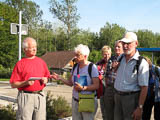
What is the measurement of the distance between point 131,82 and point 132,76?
0.09m

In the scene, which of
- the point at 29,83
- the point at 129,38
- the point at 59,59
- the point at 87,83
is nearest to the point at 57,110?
the point at 87,83

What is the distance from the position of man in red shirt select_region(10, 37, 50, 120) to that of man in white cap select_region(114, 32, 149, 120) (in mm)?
1178

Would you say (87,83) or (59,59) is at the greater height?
(87,83)

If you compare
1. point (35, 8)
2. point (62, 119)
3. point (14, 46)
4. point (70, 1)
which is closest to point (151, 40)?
point (70, 1)

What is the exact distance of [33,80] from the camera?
2883mm

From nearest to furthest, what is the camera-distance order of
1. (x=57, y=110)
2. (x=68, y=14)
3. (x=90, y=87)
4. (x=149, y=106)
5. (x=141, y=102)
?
1. (x=141, y=102)
2. (x=90, y=87)
3. (x=149, y=106)
4. (x=57, y=110)
5. (x=68, y=14)

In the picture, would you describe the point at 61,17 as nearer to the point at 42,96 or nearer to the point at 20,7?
the point at 20,7

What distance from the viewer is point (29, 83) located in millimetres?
2854

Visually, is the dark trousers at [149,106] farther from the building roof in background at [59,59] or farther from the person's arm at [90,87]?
the building roof in background at [59,59]

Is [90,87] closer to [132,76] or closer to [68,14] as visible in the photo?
[132,76]

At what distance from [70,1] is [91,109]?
3382 cm

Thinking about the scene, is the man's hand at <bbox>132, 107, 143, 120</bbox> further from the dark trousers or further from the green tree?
the green tree

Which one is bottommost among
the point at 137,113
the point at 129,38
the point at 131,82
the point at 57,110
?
the point at 57,110

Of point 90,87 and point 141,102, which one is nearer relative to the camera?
point 141,102
